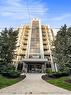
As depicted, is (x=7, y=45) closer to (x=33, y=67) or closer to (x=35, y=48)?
(x=33, y=67)

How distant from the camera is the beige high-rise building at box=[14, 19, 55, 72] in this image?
262 feet

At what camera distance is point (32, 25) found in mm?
106688

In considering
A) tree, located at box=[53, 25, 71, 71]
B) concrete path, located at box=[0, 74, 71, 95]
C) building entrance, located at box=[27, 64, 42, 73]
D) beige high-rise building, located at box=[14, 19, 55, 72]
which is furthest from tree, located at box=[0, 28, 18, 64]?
building entrance, located at box=[27, 64, 42, 73]

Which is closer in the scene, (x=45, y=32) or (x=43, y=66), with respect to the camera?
(x=43, y=66)

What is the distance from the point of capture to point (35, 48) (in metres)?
90.8

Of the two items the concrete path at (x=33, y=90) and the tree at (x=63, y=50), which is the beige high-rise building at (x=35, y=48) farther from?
the concrete path at (x=33, y=90)

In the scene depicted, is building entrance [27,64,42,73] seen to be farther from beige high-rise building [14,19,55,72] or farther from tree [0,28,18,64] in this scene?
tree [0,28,18,64]

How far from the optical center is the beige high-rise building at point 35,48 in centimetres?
8000

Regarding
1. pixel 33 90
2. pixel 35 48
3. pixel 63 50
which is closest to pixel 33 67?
pixel 35 48

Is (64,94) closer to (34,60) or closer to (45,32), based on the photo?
(34,60)

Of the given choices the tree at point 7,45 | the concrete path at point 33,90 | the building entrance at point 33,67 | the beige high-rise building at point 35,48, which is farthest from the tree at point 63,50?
the building entrance at point 33,67

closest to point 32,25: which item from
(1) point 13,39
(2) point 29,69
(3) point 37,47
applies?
(3) point 37,47

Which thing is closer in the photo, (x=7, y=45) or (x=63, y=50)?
(x=63, y=50)

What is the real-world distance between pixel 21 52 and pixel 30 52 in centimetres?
563
